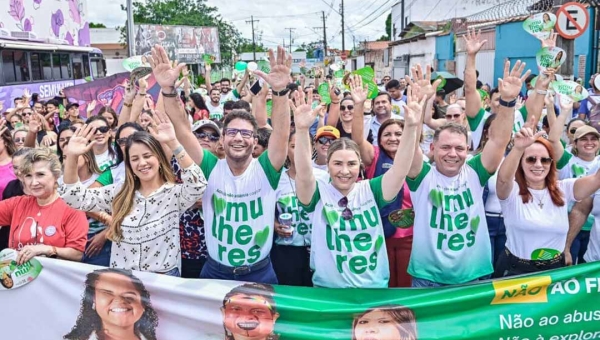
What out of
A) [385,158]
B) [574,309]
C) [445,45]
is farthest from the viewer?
[445,45]

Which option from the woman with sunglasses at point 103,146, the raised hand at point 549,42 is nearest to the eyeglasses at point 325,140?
the woman with sunglasses at point 103,146

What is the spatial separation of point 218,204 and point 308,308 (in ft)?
2.85

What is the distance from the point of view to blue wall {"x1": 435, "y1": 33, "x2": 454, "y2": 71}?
2477cm

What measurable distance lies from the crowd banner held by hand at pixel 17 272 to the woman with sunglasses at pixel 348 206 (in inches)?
69.4

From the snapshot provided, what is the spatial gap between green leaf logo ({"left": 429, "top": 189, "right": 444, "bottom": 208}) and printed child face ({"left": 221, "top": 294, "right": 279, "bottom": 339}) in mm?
1217

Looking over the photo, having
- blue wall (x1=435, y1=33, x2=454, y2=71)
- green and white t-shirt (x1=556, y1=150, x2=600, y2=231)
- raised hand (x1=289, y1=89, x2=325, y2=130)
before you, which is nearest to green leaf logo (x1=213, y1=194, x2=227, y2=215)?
raised hand (x1=289, y1=89, x2=325, y2=130)

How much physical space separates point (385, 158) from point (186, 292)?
6.77 feet

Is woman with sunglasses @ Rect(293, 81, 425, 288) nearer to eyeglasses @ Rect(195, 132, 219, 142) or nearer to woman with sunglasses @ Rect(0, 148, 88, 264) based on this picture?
eyeglasses @ Rect(195, 132, 219, 142)

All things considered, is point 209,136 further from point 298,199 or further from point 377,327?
point 377,327

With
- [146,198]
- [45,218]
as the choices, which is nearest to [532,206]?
[146,198]

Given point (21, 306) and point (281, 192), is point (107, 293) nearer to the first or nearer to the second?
point (21, 306)

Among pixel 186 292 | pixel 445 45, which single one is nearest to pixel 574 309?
pixel 186 292

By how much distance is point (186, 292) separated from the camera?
11.0 ft

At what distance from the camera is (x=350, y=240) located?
3.32m
